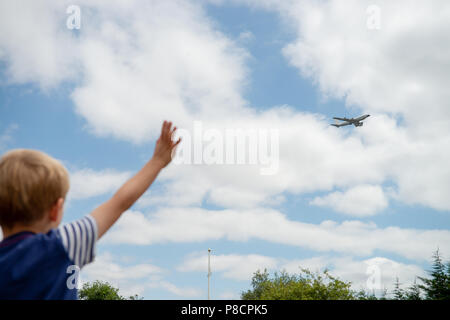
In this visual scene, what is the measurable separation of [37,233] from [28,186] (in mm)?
248

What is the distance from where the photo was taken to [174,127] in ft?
8.70

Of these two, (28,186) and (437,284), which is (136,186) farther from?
(437,284)

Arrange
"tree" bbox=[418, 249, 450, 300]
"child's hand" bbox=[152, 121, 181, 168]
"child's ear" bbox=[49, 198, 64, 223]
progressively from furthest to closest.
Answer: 1. "tree" bbox=[418, 249, 450, 300]
2. "child's hand" bbox=[152, 121, 181, 168]
3. "child's ear" bbox=[49, 198, 64, 223]

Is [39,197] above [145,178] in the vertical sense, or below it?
below

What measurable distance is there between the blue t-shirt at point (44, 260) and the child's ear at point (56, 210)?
64 millimetres

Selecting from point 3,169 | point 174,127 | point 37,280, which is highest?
point 174,127

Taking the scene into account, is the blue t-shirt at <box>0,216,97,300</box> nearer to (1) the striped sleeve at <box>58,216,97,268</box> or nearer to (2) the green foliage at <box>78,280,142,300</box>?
(1) the striped sleeve at <box>58,216,97,268</box>

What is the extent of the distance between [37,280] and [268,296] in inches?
1764

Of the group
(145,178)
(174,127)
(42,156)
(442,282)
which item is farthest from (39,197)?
(442,282)

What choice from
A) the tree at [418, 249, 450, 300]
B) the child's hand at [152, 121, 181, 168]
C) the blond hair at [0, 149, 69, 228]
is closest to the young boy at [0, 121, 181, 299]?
the blond hair at [0, 149, 69, 228]

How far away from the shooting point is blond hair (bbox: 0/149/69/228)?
1.92 meters

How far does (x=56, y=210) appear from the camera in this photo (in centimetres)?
199

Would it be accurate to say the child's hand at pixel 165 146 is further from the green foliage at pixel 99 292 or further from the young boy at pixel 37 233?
the green foliage at pixel 99 292
